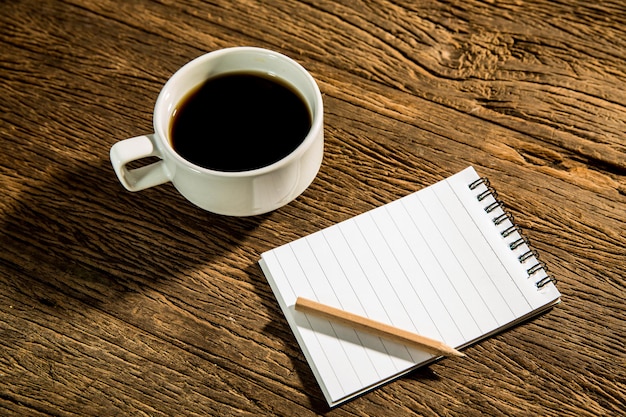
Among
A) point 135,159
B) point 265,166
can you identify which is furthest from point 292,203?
point 135,159

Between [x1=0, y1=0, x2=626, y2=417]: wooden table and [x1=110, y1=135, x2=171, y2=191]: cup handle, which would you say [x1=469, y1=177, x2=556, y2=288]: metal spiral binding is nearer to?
[x1=0, y1=0, x2=626, y2=417]: wooden table

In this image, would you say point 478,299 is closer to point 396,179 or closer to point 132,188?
point 396,179

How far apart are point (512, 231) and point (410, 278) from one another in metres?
0.15

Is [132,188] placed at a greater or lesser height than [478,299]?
greater

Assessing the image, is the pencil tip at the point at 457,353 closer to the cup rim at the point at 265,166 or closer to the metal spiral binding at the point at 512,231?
the metal spiral binding at the point at 512,231

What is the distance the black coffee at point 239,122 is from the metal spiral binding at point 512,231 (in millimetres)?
257

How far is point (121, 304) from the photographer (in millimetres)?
790

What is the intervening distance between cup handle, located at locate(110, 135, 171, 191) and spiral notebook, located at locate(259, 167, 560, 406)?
171 mm

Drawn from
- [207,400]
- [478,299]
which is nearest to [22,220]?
[207,400]

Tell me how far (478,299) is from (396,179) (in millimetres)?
207

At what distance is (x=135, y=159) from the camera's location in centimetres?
73

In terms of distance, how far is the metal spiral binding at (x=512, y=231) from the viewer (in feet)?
2.54

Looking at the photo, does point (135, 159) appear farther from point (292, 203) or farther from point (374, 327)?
point (374, 327)

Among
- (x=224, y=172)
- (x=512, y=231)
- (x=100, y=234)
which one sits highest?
(x=100, y=234)
